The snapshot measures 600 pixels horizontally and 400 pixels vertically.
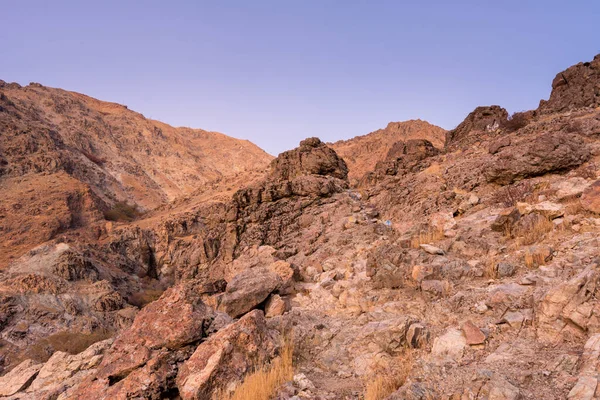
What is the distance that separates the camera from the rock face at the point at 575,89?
15336mm

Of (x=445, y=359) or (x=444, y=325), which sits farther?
(x=444, y=325)

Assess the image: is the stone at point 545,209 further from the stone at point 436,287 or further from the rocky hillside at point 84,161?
the rocky hillside at point 84,161

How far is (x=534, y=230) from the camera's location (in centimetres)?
553

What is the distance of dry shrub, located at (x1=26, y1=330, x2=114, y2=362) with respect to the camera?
1446cm

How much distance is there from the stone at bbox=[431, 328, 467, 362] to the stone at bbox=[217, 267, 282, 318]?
3470mm

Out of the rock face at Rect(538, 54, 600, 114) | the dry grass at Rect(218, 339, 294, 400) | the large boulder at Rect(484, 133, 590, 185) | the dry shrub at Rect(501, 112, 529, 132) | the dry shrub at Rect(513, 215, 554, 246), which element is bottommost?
the dry grass at Rect(218, 339, 294, 400)

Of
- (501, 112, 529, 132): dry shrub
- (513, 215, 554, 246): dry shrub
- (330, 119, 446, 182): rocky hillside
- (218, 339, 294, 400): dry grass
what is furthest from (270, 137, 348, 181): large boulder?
(330, 119, 446, 182): rocky hillside

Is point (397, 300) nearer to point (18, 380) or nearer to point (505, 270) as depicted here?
point (505, 270)

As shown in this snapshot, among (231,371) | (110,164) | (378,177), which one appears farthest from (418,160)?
(110,164)

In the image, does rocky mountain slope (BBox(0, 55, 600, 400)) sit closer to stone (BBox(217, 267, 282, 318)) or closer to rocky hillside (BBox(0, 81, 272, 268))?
stone (BBox(217, 267, 282, 318))

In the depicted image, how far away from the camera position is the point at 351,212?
11.9 metres

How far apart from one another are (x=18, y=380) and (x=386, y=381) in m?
6.73

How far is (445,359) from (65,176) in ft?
139

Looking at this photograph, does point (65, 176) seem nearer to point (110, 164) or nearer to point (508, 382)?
point (110, 164)
